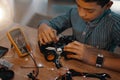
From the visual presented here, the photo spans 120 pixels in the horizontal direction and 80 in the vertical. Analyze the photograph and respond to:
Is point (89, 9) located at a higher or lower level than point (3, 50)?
higher

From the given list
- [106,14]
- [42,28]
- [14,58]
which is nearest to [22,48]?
[14,58]

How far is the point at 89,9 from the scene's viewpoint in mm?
1145

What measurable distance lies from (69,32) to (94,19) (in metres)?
1.30

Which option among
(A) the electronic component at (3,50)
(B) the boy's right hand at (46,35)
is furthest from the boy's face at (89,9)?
(A) the electronic component at (3,50)

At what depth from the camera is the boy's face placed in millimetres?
1139

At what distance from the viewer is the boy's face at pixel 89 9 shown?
1.14 m

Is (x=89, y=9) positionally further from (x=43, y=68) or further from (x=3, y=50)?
(x=3, y=50)

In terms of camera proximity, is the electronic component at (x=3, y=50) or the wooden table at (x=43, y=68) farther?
the electronic component at (x=3, y=50)

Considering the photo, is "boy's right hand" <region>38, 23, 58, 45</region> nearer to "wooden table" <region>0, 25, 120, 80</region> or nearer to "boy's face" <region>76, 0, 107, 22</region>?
"wooden table" <region>0, 25, 120, 80</region>

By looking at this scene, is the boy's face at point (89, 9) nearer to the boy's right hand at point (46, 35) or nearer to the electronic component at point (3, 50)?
the boy's right hand at point (46, 35)

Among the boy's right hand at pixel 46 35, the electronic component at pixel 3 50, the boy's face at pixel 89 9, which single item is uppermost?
the boy's face at pixel 89 9

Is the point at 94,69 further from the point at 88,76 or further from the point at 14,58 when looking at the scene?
the point at 14,58

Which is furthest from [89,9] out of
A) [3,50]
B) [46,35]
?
[3,50]

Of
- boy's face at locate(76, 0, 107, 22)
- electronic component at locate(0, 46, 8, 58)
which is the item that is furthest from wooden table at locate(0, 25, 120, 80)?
boy's face at locate(76, 0, 107, 22)
